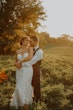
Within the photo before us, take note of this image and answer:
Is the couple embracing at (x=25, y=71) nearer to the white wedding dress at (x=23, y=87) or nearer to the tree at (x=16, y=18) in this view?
the white wedding dress at (x=23, y=87)

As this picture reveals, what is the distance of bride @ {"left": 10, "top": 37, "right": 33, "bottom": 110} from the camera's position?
11.8 m

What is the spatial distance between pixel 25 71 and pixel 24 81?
33cm

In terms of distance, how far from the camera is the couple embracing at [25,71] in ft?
38.6

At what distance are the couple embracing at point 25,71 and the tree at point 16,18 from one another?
84.4 ft

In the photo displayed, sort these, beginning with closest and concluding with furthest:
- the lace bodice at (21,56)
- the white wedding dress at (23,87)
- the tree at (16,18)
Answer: the white wedding dress at (23,87)
the lace bodice at (21,56)
the tree at (16,18)

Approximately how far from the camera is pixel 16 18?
129 feet

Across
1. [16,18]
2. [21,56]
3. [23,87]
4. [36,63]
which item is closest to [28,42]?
[21,56]

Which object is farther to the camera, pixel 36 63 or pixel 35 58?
pixel 36 63

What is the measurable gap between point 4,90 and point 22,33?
2372 centimetres

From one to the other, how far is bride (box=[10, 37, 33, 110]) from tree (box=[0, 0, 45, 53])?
84.7ft

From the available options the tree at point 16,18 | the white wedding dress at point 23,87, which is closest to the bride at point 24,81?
the white wedding dress at point 23,87

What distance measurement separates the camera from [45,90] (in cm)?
1554

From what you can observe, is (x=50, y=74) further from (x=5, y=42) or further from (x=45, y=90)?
(x=5, y=42)

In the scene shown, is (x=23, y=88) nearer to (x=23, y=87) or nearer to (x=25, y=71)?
(x=23, y=87)
